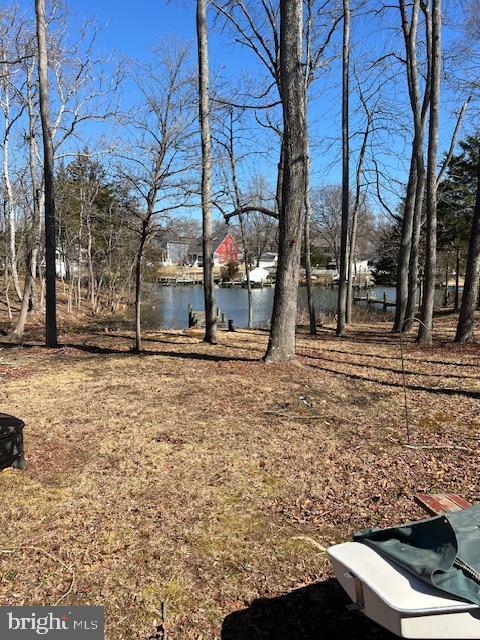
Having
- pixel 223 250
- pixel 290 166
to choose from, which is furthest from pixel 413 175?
pixel 223 250

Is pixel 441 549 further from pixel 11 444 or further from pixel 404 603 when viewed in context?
pixel 11 444

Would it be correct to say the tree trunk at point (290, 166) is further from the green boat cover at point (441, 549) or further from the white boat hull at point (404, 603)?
the white boat hull at point (404, 603)

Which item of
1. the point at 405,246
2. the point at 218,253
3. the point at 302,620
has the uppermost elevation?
the point at 218,253

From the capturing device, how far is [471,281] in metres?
10.1

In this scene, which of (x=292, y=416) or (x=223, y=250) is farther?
(x=223, y=250)

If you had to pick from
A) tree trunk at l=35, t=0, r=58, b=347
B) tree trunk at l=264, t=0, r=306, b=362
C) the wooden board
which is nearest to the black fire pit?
the wooden board

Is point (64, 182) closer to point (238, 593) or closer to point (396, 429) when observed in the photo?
point (396, 429)

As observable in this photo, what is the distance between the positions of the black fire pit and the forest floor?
96mm

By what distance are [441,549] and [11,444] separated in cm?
323

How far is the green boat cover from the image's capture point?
5.95 feet

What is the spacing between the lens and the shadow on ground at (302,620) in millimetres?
2330

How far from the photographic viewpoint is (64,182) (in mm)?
19375

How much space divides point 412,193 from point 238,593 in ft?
45.7

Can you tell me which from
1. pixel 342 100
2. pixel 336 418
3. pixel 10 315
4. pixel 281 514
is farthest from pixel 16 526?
pixel 10 315
